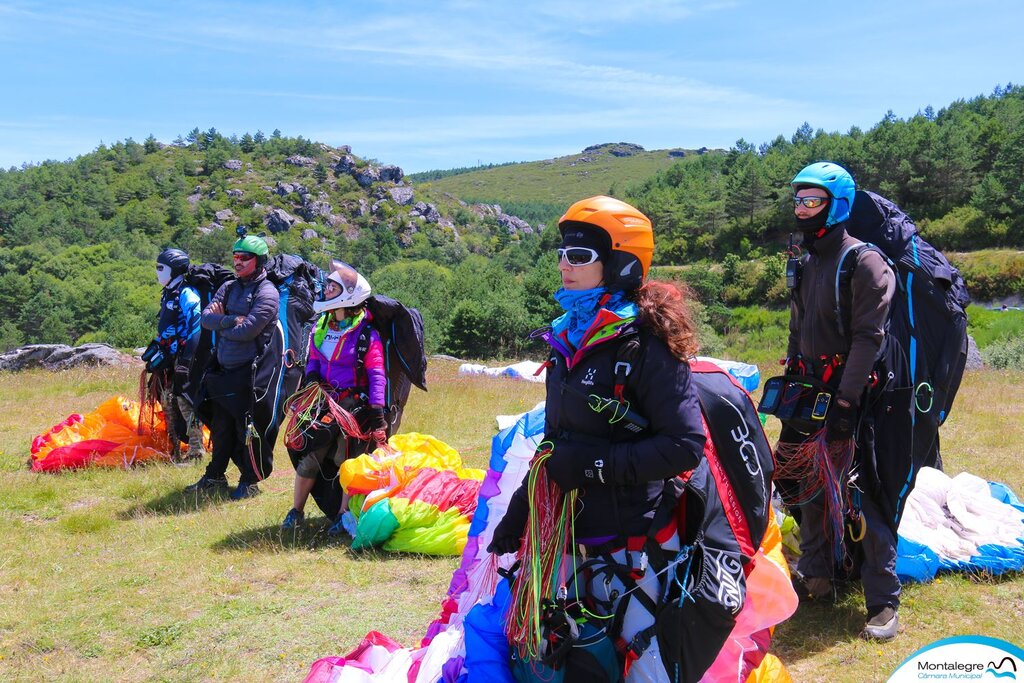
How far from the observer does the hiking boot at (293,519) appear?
6125mm

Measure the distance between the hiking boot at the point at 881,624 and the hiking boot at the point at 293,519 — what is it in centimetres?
413

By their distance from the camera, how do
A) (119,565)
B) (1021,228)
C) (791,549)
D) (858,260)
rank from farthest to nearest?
1. (1021,228)
2. (119,565)
3. (791,549)
4. (858,260)

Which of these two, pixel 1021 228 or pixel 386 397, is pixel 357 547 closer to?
pixel 386 397

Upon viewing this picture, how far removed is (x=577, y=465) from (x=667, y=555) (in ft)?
1.38

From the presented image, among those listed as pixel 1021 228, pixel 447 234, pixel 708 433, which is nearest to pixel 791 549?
pixel 708 433

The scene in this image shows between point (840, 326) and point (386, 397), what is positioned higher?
point (840, 326)

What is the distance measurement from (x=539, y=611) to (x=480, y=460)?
19.7 ft

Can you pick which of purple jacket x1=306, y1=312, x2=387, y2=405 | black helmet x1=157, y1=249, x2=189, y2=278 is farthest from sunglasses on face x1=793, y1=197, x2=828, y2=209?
black helmet x1=157, y1=249, x2=189, y2=278

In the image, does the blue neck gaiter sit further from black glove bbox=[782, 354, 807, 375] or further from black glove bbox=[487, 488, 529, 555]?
black glove bbox=[782, 354, 807, 375]

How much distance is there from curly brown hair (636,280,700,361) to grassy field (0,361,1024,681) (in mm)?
2263

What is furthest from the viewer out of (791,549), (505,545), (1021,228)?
(1021,228)

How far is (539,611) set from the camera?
2428 mm

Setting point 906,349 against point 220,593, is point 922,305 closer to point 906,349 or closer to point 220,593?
point 906,349

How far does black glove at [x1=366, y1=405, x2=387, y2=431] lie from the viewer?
582 centimetres
